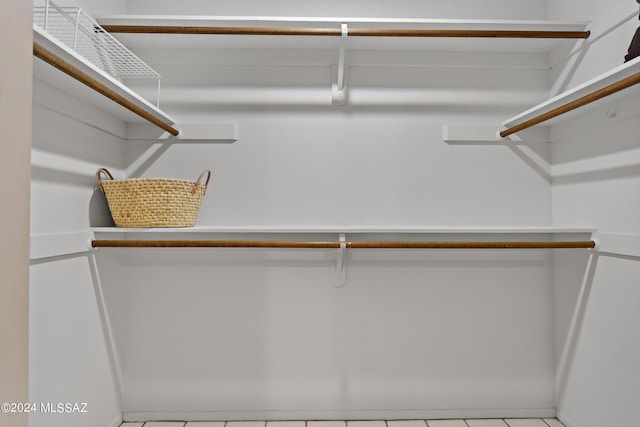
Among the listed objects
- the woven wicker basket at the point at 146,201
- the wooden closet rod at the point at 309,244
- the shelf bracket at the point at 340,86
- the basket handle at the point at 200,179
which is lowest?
the wooden closet rod at the point at 309,244

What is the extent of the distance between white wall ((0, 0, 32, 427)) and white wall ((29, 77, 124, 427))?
70 centimetres

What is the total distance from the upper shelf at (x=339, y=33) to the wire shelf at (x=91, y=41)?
0.07 metres

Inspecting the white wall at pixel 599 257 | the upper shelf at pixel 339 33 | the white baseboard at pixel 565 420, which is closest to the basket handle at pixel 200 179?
the upper shelf at pixel 339 33

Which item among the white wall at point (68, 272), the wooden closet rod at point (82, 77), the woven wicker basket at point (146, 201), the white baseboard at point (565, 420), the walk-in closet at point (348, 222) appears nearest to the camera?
the wooden closet rod at point (82, 77)

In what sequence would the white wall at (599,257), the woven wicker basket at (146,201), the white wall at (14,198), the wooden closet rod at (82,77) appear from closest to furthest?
1. the white wall at (14,198)
2. the wooden closet rod at (82,77)
3. the white wall at (599,257)
4. the woven wicker basket at (146,201)

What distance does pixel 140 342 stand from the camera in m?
1.90

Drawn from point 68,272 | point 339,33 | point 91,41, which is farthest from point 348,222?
point 91,41

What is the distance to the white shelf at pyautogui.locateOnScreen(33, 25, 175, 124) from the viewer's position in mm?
1072

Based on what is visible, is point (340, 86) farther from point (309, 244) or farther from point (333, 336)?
point (333, 336)

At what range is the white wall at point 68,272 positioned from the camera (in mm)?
1321

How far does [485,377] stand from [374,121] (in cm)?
120

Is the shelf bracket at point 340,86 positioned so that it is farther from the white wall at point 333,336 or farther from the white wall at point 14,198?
the white wall at point 14,198

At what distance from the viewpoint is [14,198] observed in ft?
1.87

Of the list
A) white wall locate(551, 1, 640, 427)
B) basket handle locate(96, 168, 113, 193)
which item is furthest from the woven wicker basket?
white wall locate(551, 1, 640, 427)
